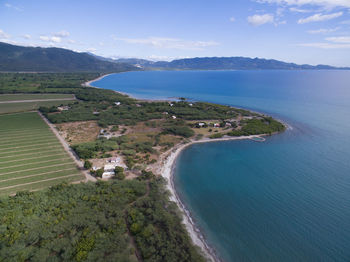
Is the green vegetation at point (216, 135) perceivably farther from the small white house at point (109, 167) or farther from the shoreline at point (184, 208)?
the small white house at point (109, 167)

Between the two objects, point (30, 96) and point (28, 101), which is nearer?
point (28, 101)

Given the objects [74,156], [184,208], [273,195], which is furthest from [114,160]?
[273,195]

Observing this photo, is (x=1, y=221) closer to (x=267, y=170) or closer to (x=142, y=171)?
(x=142, y=171)

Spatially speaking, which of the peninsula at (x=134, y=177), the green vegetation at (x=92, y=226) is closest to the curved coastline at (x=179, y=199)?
the peninsula at (x=134, y=177)

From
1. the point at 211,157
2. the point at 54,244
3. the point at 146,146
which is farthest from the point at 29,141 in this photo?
the point at 211,157

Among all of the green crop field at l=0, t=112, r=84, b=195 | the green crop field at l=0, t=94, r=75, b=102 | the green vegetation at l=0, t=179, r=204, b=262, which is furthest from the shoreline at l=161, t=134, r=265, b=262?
the green crop field at l=0, t=94, r=75, b=102

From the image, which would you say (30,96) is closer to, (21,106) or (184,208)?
(21,106)

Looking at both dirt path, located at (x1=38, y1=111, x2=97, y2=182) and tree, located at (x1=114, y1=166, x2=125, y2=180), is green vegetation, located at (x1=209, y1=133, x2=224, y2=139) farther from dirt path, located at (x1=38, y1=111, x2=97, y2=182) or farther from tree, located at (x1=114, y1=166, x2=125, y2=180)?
dirt path, located at (x1=38, y1=111, x2=97, y2=182)
